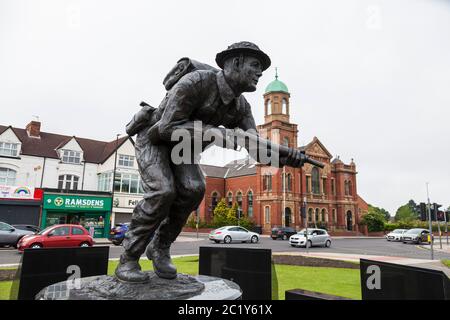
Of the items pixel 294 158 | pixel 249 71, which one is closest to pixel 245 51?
pixel 249 71

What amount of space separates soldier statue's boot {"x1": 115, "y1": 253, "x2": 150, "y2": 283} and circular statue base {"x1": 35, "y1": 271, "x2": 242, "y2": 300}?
A: 0.04m

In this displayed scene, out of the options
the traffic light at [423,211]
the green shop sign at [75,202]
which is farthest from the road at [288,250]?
the green shop sign at [75,202]

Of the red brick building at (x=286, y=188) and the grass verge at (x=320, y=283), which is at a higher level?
the red brick building at (x=286, y=188)

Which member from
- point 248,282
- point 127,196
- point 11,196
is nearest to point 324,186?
point 127,196

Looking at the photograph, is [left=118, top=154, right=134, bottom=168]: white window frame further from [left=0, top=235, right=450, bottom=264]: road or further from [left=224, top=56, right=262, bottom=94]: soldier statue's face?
[left=224, top=56, right=262, bottom=94]: soldier statue's face

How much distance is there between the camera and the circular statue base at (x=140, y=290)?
302 cm

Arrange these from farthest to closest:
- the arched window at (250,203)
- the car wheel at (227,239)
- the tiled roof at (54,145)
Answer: the arched window at (250,203) → the tiled roof at (54,145) → the car wheel at (227,239)

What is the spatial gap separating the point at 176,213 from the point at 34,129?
35073 mm

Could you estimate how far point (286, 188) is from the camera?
1898 inches

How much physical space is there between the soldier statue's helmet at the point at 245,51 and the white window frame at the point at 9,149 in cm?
3240

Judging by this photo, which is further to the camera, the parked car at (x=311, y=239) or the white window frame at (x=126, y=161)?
the white window frame at (x=126, y=161)

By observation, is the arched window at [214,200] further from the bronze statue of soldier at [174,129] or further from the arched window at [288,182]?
the bronze statue of soldier at [174,129]

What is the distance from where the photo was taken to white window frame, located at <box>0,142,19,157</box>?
29.5 metres

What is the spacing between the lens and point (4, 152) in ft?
96.9
